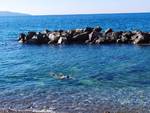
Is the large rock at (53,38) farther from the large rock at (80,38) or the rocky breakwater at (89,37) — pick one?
the large rock at (80,38)

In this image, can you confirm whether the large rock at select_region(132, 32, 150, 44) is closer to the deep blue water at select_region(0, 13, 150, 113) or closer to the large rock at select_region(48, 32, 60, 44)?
the deep blue water at select_region(0, 13, 150, 113)

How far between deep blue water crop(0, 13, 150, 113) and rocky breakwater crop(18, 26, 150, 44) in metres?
8.18

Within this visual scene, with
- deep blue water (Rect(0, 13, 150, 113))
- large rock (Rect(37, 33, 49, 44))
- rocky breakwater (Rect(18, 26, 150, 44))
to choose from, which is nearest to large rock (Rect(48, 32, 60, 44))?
rocky breakwater (Rect(18, 26, 150, 44))

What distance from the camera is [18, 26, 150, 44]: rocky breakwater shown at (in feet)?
220

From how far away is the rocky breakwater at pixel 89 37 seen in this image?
67000 mm

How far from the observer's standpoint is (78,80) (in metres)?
35.6

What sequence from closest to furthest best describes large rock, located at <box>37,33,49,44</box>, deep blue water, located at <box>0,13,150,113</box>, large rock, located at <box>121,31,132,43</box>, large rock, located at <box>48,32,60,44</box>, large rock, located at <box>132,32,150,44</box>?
deep blue water, located at <box>0,13,150,113</box> < large rock, located at <box>132,32,150,44</box> < large rock, located at <box>121,31,132,43</box> < large rock, located at <box>48,32,60,44</box> < large rock, located at <box>37,33,49,44</box>

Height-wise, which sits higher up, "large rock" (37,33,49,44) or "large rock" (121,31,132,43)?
"large rock" (121,31,132,43)

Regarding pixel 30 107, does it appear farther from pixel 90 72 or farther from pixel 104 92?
pixel 90 72

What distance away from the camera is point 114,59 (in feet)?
161

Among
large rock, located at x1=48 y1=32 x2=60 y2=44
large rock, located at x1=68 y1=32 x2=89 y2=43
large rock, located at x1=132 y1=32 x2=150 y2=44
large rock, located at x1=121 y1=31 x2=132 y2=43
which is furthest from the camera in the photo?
large rock, located at x1=48 y1=32 x2=60 y2=44

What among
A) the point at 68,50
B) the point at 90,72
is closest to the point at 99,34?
the point at 68,50

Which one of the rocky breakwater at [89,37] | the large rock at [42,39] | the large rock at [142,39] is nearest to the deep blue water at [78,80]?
the large rock at [142,39]

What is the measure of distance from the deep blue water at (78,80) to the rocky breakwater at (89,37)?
8.18 metres
